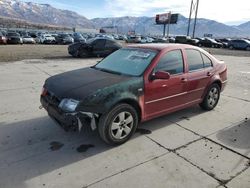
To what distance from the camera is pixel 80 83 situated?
3.87 m

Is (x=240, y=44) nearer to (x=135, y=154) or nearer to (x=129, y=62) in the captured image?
(x=129, y=62)

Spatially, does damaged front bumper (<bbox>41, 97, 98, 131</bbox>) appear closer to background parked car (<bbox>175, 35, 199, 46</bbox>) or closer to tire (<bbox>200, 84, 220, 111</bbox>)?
tire (<bbox>200, 84, 220, 111</bbox>)

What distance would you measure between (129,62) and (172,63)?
81cm

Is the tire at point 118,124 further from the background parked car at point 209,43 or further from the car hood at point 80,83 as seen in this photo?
the background parked car at point 209,43

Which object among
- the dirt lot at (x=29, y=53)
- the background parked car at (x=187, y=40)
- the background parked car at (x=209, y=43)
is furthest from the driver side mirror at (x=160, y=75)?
the background parked car at (x=209, y=43)

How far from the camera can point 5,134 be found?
421cm

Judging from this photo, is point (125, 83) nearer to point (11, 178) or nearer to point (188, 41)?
point (11, 178)

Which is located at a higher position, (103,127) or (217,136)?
(103,127)

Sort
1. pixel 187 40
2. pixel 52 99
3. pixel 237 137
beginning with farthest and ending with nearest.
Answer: pixel 187 40
pixel 237 137
pixel 52 99

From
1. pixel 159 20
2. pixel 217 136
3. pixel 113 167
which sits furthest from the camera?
pixel 159 20

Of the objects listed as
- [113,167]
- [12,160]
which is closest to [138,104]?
[113,167]

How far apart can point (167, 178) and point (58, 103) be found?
76.4 inches

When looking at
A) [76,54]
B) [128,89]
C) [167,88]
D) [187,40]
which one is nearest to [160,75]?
[167,88]

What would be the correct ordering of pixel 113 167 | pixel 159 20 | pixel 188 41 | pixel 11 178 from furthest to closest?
pixel 159 20
pixel 188 41
pixel 113 167
pixel 11 178
